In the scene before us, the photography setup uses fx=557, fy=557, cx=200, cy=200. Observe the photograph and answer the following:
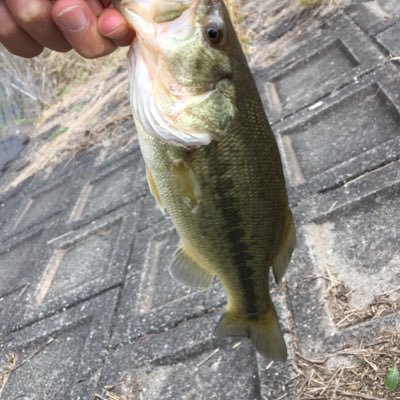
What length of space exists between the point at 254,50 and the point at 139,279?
11.1 feet

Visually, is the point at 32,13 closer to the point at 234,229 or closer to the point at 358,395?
the point at 234,229

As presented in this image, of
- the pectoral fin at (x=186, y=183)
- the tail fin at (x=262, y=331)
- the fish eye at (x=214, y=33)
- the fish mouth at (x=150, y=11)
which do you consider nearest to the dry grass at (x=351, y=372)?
the tail fin at (x=262, y=331)

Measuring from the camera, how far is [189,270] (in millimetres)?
2160

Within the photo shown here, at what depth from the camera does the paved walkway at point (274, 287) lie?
2711mm

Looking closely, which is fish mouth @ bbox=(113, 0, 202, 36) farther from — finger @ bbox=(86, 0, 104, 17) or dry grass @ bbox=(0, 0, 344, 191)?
dry grass @ bbox=(0, 0, 344, 191)

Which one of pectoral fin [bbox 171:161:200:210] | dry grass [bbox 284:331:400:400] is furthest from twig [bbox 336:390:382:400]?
pectoral fin [bbox 171:161:200:210]

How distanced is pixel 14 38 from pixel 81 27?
0.95ft

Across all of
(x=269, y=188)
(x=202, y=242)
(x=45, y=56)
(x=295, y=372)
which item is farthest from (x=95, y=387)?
(x=45, y=56)

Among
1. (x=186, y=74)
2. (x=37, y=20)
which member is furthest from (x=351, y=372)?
(x=37, y=20)

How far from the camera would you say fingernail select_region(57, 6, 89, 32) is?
1554mm

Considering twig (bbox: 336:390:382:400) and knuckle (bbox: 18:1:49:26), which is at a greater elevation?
knuckle (bbox: 18:1:49:26)

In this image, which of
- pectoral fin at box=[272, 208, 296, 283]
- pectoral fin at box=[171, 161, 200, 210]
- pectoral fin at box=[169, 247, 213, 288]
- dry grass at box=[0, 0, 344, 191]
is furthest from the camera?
dry grass at box=[0, 0, 344, 191]

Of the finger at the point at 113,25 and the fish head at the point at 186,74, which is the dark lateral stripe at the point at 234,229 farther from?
the finger at the point at 113,25

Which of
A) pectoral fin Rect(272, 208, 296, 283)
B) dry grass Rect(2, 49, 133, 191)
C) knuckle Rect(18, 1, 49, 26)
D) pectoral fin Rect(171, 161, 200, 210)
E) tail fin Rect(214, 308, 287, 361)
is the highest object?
knuckle Rect(18, 1, 49, 26)
